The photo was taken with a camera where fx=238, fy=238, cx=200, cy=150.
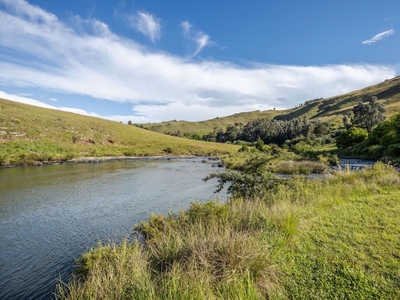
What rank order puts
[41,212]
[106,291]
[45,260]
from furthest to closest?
1. [41,212]
2. [45,260]
3. [106,291]

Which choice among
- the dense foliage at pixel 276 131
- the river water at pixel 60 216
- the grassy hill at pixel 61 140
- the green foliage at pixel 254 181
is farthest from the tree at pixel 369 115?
the green foliage at pixel 254 181

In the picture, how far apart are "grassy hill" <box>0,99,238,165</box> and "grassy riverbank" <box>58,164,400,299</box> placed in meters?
40.2

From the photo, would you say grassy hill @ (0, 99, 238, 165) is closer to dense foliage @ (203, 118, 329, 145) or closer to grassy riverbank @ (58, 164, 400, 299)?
grassy riverbank @ (58, 164, 400, 299)

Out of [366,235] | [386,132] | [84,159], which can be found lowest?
[84,159]

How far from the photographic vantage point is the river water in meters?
7.97

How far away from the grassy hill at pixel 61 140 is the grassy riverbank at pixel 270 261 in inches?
1583

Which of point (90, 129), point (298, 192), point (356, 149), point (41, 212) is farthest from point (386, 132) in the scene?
point (90, 129)

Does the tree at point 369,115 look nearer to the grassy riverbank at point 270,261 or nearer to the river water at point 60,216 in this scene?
the river water at point 60,216

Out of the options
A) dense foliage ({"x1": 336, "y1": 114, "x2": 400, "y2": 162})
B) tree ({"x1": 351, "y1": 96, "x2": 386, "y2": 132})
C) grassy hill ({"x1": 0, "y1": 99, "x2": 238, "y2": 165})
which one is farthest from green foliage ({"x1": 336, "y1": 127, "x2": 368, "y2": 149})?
grassy hill ({"x1": 0, "y1": 99, "x2": 238, "y2": 165})

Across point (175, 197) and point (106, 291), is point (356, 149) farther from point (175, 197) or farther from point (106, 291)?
point (106, 291)

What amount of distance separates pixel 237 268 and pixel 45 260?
7.76 m

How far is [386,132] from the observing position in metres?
40.1

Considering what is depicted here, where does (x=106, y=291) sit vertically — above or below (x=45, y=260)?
above

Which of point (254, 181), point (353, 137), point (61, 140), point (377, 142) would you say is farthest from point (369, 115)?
point (61, 140)
